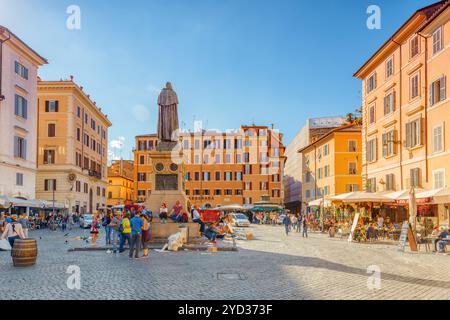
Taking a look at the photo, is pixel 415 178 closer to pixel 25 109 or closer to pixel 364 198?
pixel 364 198

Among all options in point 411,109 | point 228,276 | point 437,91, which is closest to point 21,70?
point 411,109

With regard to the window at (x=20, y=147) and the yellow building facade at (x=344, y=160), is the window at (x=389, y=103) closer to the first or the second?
the yellow building facade at (x=344, y=160)

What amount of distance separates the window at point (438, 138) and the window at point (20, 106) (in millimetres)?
32924

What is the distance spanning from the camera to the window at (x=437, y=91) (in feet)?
85.4

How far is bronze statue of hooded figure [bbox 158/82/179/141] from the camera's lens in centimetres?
2467

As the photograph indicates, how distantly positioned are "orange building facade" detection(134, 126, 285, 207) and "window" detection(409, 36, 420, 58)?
53.0m

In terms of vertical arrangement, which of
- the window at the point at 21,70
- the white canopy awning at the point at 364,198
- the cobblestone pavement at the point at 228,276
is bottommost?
the cobblestone pavement at the point at 228,276

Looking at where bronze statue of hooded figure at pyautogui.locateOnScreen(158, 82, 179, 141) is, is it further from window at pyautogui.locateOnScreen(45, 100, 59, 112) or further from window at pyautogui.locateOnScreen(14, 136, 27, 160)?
window at pyautogui.locateOnScreen(45, 100, 59, 112)

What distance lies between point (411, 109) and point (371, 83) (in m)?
9.41

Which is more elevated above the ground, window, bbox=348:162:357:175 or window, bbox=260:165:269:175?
window, bbox=260:165:269:175

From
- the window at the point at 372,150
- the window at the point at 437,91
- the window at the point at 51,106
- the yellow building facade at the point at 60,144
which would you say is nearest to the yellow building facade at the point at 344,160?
the window at the point at 372,150

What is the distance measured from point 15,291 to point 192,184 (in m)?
73.3

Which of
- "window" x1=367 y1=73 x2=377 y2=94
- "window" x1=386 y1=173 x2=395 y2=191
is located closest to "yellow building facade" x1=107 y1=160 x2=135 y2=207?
"window" x1=367 y1=73 x2=377 y2=94
